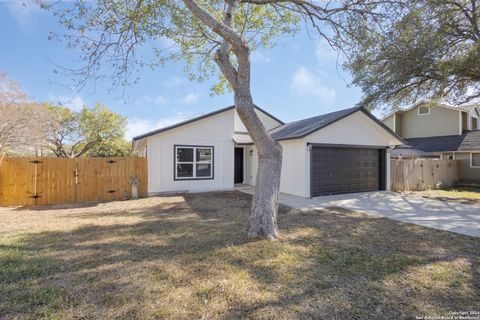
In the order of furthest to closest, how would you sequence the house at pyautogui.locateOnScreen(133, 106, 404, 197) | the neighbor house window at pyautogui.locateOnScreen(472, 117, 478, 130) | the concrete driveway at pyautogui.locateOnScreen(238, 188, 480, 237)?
the neighbor house window at pyautogui.locateOnScreen(472, 117, 478, 130), the house at pyautogui.locateOnScreen(133, 106, 404, 197), the concrete driveway at pyautogui.locateOnScreen(238, 188, 480, 237)

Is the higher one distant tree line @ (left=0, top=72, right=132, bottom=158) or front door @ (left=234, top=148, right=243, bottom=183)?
distant tree line @ (left=0, top=72, right=132, bottom=158)

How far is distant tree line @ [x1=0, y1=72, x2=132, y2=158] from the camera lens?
14859 millimetres

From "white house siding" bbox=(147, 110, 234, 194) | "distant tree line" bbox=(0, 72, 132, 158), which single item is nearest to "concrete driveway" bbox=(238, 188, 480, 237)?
"white house siding" bbox=(147, 110, 234, 194)

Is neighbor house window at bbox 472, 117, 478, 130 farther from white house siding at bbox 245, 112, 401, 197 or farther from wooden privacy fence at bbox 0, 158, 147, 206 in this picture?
wooden privacy fence at bbox 0, 158, 147, 206

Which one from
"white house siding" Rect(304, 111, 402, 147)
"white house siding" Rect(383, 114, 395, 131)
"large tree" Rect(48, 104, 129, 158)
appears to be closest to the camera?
"white house siding" Rect(304, 111, 402, 147)

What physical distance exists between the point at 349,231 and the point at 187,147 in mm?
8514

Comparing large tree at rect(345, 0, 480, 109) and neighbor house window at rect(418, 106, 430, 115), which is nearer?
large tree at rect(345, 0, 480, 109)

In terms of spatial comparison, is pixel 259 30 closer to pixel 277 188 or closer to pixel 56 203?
pixel 277 188

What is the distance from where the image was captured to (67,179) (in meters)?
9.81

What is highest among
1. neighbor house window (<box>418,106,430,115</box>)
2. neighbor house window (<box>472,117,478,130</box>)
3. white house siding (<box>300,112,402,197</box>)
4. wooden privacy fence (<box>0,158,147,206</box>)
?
neighbor house window (<box>418,106,430,115</box>)

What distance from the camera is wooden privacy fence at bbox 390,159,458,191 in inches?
520

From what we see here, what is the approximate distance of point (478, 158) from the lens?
16281mm

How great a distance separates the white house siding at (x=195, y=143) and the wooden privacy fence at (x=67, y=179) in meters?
0.62

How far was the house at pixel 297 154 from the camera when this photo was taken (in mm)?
10930
